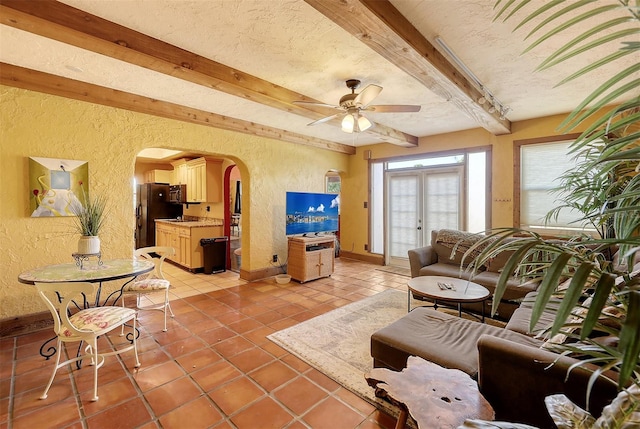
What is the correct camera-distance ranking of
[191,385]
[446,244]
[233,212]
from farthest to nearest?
[233,212] → [446,244] → [191,385]

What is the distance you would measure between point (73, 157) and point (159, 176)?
427cm

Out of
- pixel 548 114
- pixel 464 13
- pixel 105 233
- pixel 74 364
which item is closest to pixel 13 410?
pixel 74 364

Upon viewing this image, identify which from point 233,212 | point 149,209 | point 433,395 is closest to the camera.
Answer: point 433,395

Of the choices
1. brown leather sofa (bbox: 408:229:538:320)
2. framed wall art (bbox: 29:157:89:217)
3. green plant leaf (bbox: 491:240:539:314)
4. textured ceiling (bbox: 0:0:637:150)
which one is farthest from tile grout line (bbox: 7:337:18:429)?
brown leather sofa (bbox: 408:229:538:320)

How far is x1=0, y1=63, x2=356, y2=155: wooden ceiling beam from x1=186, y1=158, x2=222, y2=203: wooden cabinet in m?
1.64

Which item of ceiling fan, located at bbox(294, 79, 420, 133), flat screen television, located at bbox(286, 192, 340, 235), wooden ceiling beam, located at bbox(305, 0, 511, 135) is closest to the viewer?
wooden ceiling beam, located at bbox(305, 0, 511, 135)

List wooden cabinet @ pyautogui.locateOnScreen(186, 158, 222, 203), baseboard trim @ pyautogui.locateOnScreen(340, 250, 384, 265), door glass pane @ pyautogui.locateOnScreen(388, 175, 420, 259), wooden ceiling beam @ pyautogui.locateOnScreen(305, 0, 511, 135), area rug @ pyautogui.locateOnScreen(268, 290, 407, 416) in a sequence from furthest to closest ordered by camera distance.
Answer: baseboard trim @ pyautogui.locateOnScreen(340, 250, 384, 265), wooden cabinet @ pyautogui.locateOnScreen(186, 158, 222, 203), door glass pane @ pyautogui.locateOnScreen(388, 175, 420, 259), area rug @ pyautogui.locateOnScreen(268, 290, 407, 416), wooden ceiling beam @ pyautogui.locateOnScreen(305, 0, 511, 135)

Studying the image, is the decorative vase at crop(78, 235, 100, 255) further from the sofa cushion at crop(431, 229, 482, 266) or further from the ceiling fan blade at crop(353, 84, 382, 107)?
the sofa cushion at crop(431, 229, 482, 266)

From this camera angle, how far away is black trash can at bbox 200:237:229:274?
16.8 ft

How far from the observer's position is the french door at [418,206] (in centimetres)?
513

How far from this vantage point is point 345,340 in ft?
8.96

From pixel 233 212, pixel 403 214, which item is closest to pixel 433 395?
pixel 403 214

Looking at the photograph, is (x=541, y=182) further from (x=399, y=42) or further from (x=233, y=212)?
(x=233, y=212)

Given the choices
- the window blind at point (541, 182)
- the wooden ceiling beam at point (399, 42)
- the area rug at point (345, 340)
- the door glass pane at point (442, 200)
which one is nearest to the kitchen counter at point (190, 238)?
the area rug at point (345, 340)
